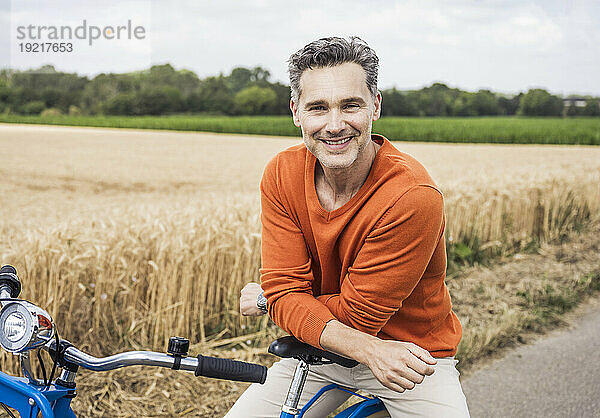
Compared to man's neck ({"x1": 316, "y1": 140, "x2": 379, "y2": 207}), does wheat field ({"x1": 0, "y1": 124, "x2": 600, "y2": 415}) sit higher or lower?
lower

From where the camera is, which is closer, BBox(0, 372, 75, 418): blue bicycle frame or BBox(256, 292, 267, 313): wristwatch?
BBox(0, 372, 75, 418): blue bicycle frame

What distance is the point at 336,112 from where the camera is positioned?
6.06ft

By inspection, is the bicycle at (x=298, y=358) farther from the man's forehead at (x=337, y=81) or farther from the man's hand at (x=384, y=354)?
the man's forehead at (x=337, y=81)

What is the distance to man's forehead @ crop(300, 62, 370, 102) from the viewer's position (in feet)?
5.99

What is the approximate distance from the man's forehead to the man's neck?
0.20 meters

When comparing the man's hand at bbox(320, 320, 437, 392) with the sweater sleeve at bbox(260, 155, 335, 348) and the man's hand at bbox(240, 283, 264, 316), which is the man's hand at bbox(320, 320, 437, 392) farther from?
the man's hand at bbox(240, 283, 264, 316)

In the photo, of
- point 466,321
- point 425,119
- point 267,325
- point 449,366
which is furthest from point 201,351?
point 425,119

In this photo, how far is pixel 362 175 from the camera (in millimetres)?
1961

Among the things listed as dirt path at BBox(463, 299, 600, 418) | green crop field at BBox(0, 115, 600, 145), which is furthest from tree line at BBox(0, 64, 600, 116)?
dirt path at BBox(463, 299, 600, 418)

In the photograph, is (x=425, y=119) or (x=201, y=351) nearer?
(x=201, y=351)

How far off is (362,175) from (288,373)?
→ 74cm

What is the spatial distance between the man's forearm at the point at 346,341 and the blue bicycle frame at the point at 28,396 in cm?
72

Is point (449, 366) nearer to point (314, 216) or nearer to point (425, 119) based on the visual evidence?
point (314, 216)

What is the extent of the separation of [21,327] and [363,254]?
924 millimetres
